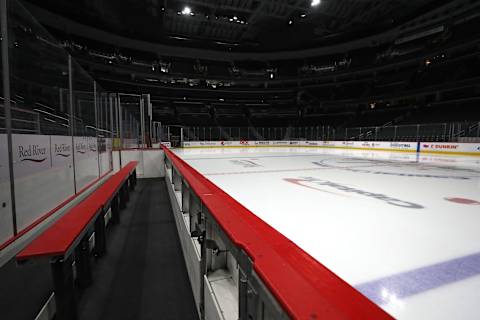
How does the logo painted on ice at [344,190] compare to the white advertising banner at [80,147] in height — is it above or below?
below

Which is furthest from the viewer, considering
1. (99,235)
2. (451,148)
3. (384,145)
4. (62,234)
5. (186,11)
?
(186,11)

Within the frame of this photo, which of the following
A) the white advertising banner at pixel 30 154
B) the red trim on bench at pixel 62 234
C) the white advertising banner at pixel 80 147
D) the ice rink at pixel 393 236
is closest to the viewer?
the ice rink at pixel 393 236

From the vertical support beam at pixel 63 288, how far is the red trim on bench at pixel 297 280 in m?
0.89

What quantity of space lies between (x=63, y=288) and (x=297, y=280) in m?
1.24

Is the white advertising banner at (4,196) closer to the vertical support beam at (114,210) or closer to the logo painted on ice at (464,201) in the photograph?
the vertical support beam at (114,210)

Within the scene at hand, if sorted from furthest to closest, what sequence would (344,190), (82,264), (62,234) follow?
1. (344,190)
2. (82,264)
3. (62,234)

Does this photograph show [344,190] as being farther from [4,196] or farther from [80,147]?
[80,147]

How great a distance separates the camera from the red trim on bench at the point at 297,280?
50cm

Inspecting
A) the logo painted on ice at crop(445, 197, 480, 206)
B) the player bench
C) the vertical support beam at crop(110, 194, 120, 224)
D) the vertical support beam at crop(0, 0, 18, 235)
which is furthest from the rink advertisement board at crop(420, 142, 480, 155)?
the vertical support beam at crop(0, 0, 18, 235)

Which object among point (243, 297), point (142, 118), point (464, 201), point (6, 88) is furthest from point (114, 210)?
point (142, 118)

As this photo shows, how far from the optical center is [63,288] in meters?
1.23

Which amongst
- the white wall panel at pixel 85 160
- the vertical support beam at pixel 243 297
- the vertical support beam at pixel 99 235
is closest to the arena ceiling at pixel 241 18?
the white wall panel at pixel 85 160

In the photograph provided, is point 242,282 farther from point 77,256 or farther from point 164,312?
point 77,256

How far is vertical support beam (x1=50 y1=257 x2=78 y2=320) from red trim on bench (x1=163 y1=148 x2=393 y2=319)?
89 cm
